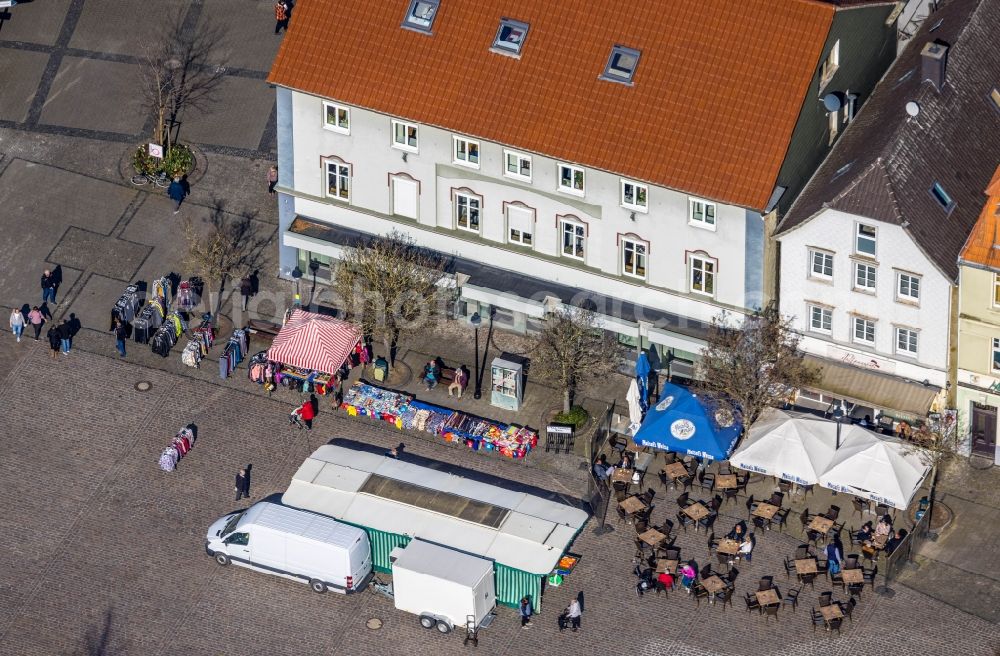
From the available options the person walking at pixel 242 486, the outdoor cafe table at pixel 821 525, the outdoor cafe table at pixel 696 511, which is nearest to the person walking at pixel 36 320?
the person walking at pixel 242 486

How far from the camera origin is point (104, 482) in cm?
10244

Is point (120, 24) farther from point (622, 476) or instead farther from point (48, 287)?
point (622, 476)

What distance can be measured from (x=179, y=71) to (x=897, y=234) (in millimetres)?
45538

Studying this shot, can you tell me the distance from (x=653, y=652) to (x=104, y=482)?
26.9 m

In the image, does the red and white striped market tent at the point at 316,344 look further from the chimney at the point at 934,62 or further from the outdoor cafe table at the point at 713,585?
the chimney at the point at 934,62

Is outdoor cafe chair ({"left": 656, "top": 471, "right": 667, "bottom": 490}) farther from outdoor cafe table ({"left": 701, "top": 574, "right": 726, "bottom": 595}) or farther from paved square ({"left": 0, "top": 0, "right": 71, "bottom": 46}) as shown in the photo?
paved square ({"left": 0, "top": 0, "right": 71, "bottom": 46})

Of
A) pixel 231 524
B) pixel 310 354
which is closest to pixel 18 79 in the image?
pixel 310 354

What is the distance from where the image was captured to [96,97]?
405 feet

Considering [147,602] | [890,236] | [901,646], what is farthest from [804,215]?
[147,602]

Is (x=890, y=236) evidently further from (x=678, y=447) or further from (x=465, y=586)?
(x=465, y=586)

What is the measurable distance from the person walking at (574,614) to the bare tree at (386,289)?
58.6 ft

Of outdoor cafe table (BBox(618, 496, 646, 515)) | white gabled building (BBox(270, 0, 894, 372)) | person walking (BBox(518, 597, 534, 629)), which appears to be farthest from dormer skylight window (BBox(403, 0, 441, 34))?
person walking (BBox(518, 597, 534, 629))

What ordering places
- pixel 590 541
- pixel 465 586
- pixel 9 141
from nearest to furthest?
pixel 465 586 < pixel 590 541 < pixel 9 141

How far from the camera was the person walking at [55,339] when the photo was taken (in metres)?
109
